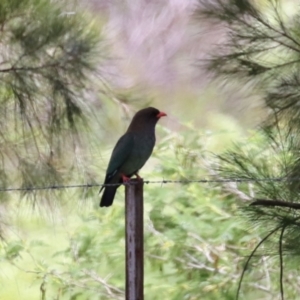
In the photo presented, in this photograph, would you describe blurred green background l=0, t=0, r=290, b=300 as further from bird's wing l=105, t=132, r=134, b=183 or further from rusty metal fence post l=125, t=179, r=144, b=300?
rusty metal fence post l=125, t=179, r=144, b=300

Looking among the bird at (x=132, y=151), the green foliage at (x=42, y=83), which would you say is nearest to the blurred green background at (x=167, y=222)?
the green foliage at (x=42, y=83)

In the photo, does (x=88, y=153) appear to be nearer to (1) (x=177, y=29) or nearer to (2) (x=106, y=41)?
(2) (x=106, y=41)

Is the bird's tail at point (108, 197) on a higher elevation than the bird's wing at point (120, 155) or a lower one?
lower

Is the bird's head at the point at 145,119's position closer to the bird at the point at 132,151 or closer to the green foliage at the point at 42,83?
the bird at the point at 132,151

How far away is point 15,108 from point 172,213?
0.77 metres

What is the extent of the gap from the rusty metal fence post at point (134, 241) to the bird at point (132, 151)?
334 mm

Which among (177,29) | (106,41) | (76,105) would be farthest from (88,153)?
(177,29)

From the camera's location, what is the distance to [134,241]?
914 millimetres

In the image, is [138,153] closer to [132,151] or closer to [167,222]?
[132,151]

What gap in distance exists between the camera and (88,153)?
1431 millimetres

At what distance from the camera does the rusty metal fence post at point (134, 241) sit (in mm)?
912

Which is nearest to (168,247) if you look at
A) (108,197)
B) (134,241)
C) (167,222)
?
(167,222)

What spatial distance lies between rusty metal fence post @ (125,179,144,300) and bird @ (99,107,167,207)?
334 mm

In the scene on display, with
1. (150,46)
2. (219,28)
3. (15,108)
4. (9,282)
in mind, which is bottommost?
(9,282)
